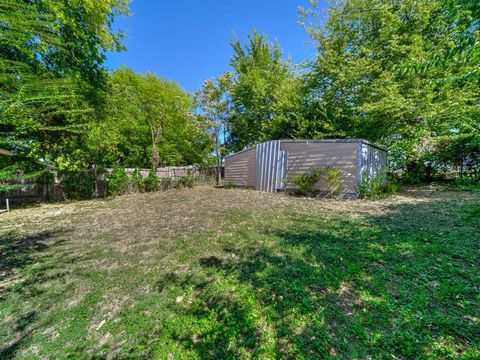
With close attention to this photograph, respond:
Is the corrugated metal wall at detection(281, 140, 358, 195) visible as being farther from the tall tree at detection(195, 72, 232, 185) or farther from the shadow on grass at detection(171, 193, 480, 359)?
the tall tree at detection(195, 72, 232, 185)

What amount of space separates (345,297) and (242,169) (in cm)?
987

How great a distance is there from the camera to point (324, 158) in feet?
24.6

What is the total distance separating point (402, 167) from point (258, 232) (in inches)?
351

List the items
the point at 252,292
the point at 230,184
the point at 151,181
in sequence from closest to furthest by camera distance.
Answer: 1. the point at 252,292
2. the point at 151,181
3. the point at 230,184

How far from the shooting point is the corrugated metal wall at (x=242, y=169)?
10.7 m

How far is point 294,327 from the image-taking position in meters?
1.76

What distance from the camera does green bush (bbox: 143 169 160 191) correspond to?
1134 cm

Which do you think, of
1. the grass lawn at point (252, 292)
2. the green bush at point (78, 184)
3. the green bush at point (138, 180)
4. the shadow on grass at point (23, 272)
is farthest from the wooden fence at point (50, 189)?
the grass lawn at point (252, 292)

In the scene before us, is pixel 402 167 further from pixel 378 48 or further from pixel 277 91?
pixel 277 91

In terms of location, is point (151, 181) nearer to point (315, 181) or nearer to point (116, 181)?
point (116, 181)

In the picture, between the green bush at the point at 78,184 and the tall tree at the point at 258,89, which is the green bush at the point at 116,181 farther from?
the tall tree at the point at 258,89

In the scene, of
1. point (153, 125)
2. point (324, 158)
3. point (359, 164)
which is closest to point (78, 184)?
point (153, 125)

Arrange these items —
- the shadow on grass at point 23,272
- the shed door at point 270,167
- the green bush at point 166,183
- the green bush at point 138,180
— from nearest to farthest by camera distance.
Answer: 1. the shadow on grass at point 23,272
2. the shed door at point 270,167
3. the green bush at point 138,180
4. the green bush at point 166,183

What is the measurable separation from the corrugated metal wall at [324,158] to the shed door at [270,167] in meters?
0.28
